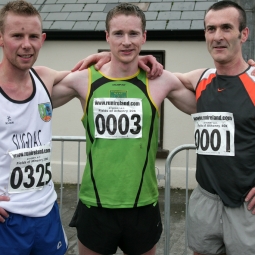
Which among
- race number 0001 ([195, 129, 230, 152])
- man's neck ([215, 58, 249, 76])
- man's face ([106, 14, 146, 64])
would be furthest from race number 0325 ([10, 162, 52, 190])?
man's neck ([215, 58, 249, 76])

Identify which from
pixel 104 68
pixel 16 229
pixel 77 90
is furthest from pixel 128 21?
pixel 16 229

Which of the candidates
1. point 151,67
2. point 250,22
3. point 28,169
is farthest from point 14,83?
point 250,22

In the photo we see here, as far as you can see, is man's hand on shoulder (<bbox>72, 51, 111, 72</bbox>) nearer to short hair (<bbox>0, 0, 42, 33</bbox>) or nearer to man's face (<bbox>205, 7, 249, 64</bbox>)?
short hair (<bbox>0, 0, 42, 33</bbox>)

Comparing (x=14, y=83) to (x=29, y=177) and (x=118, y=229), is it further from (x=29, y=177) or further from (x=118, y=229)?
(x=118, y=229)

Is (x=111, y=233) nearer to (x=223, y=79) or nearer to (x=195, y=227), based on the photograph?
(x=195, y=227)

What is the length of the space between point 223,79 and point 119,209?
122cm

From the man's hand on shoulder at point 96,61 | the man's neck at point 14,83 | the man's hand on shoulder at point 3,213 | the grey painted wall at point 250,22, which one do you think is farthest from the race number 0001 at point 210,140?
the grey painted wall at point 250,22

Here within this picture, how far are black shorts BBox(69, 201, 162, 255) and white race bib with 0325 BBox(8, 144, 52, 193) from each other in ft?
1.69

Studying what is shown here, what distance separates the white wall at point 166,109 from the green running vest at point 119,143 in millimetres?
5707

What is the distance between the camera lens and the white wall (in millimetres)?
9426

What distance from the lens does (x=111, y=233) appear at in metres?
3.43

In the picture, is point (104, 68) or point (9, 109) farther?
point (104, 68)

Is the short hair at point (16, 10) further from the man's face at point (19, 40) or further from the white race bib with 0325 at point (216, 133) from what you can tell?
the white race bib with 0325 at point (216, 133)

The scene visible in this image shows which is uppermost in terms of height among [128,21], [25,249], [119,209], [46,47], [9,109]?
[46,47]
